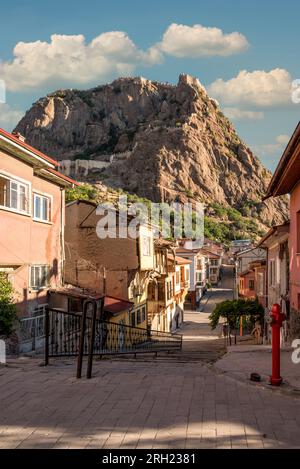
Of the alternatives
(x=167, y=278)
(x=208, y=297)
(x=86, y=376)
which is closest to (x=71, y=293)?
(x=86, y=376)

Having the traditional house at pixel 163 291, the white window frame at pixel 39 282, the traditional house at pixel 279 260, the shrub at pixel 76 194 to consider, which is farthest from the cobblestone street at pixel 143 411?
the traditional house at pixel 163 291

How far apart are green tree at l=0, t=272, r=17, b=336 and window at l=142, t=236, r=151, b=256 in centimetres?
1502

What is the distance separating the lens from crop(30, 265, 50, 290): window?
1789cm

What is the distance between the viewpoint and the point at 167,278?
39344 mm

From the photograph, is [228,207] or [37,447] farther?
[228,207]

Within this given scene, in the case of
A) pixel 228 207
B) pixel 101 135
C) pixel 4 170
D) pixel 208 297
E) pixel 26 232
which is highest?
pixel 101 135

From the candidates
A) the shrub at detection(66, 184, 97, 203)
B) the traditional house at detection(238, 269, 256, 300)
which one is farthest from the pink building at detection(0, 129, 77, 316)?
the traditional house at detection(238, 269, 256, 300)

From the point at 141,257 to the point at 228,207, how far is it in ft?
470

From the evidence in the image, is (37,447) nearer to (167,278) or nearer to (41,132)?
(167,278)

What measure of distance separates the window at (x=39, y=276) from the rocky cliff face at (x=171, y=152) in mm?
131968

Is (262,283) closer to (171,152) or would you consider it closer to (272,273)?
(272,273)

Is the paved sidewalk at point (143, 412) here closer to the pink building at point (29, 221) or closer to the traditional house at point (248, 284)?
the pink building at point (29, 221)

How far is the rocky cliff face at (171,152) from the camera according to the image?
160125mm

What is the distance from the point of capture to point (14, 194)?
1577 centimetres
